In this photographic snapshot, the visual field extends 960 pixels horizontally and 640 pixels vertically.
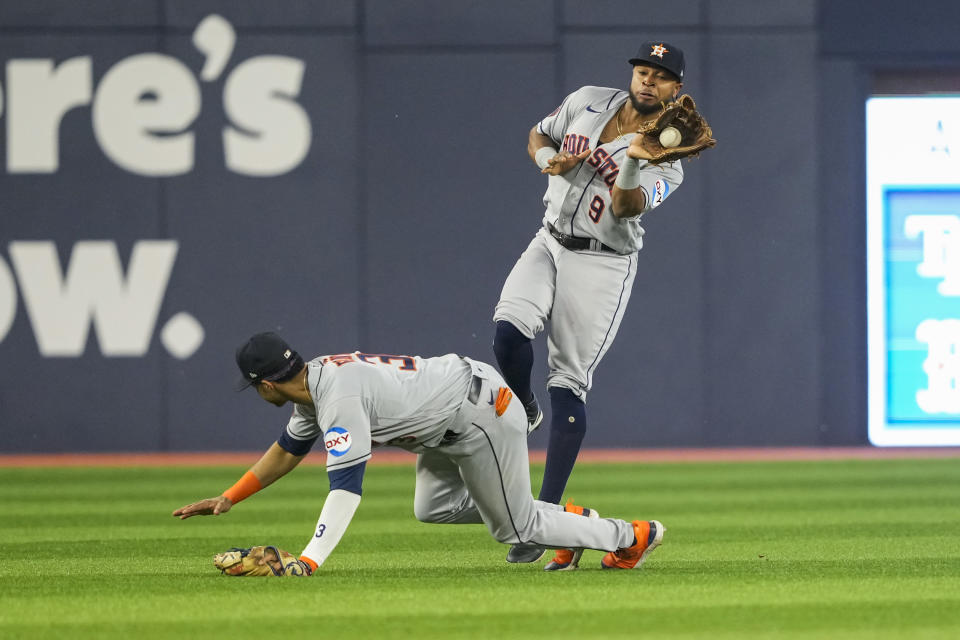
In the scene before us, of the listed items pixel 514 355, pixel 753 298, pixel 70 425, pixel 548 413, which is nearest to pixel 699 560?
pixel 514 355

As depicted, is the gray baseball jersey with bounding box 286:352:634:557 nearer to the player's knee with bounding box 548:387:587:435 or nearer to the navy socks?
the navy socks

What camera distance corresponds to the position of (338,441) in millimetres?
5613

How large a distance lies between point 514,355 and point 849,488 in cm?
493

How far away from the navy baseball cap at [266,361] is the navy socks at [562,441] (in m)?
1.54

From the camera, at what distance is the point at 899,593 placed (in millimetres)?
5703

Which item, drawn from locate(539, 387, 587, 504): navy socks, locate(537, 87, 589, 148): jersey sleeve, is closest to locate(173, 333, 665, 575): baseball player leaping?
locate(539, 387, 587, 504): navy socks

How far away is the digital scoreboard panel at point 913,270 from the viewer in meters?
14.7

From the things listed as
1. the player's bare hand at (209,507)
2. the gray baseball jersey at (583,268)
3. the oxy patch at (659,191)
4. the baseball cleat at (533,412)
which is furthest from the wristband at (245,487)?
the oxy patch at (659,191)

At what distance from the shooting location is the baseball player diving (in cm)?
682

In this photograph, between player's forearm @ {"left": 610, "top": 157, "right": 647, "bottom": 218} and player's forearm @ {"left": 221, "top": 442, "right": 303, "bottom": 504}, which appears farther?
player's forearm @ {"left": 610, "top": 157, "right": 647, "bottom": 218}

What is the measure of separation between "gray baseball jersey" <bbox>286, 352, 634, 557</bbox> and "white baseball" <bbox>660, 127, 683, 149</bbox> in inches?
48.2

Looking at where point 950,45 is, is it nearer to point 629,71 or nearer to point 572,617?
point 629,71

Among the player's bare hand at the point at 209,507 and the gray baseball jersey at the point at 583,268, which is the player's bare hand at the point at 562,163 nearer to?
the gray baseball jersey at the point at 583,268

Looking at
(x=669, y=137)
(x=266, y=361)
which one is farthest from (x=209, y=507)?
(x=669, y=137)
